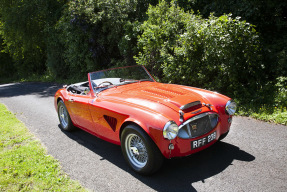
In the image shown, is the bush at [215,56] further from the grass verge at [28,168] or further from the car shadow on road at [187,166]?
the grass verge at [28,168]

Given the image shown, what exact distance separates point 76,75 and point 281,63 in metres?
13.5

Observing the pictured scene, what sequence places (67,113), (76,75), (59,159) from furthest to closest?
(76,75) < (67,113) < (59,159)

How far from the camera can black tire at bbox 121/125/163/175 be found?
2980 millimetres

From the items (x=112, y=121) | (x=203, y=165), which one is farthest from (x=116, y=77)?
(x=203, y=165)

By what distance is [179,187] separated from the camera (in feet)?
9.34

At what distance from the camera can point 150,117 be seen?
3.01m

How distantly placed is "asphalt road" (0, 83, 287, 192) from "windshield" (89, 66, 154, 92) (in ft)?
3.87

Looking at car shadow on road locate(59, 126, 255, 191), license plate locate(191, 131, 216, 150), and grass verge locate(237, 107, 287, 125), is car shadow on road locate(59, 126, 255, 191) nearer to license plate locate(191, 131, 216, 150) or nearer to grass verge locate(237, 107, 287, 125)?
license plate locate(191, 131, 216, 150)

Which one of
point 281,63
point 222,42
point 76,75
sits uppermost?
point 222,42

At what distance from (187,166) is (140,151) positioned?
2.45ft

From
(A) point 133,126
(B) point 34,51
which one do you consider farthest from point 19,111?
(B) point 34,51

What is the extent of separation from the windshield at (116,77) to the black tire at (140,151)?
1.37m

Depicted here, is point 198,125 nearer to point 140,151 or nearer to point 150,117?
point 150,117

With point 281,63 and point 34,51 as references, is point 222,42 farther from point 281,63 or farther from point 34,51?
point 34,51
